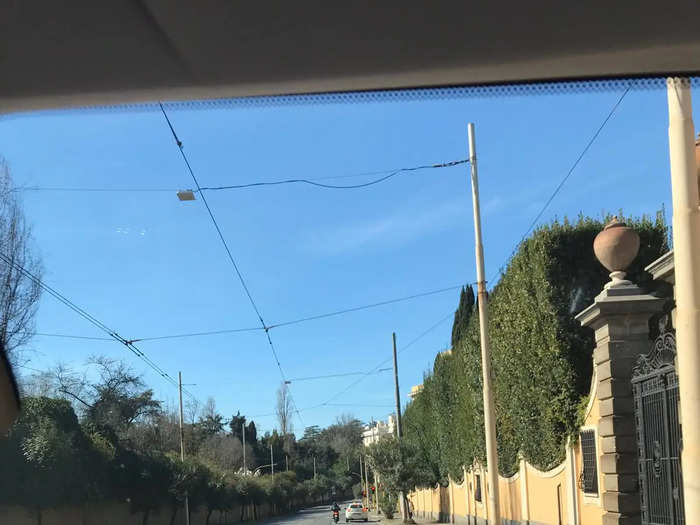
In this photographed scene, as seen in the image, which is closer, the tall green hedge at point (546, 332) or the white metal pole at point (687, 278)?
the white metal pole at point (687, 278)

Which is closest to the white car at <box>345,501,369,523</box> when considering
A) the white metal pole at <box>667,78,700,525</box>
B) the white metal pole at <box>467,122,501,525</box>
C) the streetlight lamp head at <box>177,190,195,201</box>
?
the white metal pole at <box>467,122,501,525</box>

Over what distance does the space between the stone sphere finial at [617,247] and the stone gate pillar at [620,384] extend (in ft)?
1.59

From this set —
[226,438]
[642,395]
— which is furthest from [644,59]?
[226,438]

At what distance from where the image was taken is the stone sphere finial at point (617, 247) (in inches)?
522

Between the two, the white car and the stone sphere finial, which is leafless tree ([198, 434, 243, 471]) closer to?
the white car

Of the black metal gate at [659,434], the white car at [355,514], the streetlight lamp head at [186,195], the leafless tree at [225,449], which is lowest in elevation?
the white car at [355,514]

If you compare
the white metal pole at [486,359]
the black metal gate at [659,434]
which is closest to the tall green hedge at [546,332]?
the white metal pole at [486,359]

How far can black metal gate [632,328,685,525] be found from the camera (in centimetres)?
1046

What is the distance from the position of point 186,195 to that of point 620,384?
29.6ft

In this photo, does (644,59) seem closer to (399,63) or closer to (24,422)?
(399,63)

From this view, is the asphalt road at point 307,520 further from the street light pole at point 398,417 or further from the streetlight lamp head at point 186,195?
the streetlight lamp head at point 186,195

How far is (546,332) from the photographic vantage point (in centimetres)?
1672

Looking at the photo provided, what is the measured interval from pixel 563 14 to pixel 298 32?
1.12 meters

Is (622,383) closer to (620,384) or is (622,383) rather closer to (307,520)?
(620,384)
